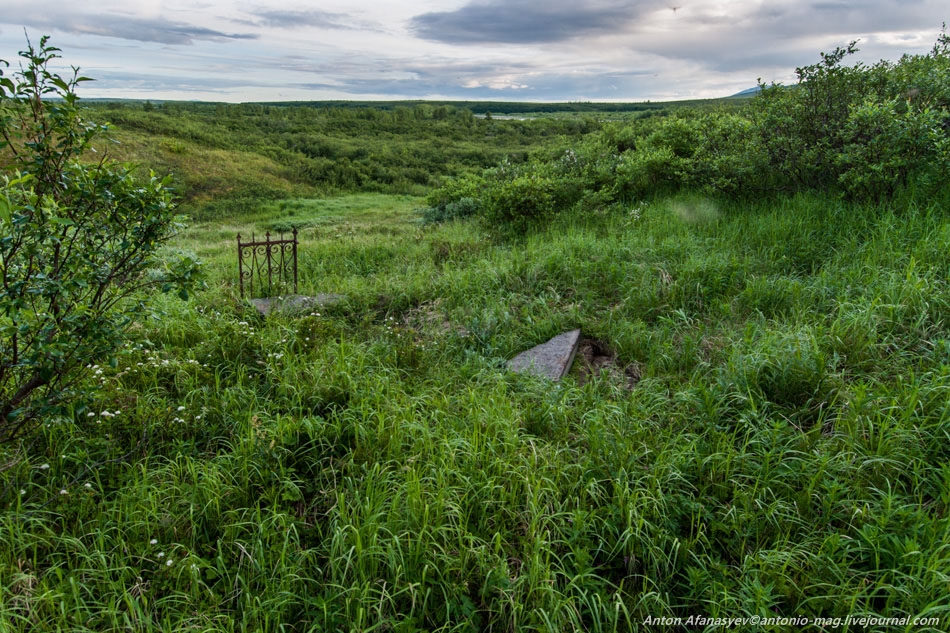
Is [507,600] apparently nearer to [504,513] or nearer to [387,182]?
[504,513]

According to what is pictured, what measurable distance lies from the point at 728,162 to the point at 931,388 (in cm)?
512

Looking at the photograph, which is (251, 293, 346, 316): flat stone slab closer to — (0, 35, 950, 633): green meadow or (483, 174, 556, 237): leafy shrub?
(0, 35, 950, 633): green meadow

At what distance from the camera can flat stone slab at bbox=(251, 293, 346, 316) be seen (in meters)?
5.62

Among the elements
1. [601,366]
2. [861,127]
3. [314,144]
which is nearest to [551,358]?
[601,366]

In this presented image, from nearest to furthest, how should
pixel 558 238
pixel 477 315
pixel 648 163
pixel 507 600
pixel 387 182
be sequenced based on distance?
pixel 507 600, pixel 477 315, pixel 558 238, pixel 648 163, pixel 387 182

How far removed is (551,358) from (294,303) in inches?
121

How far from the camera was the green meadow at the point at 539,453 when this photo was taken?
7.29 ft

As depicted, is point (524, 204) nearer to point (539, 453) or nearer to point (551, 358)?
point (551, 358)

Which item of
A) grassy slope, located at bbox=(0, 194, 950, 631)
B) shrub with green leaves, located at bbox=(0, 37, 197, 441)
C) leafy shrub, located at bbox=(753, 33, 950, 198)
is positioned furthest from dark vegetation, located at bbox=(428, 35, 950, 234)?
shrub with green leaves, located at bbox=(0, 37, 197, 441)

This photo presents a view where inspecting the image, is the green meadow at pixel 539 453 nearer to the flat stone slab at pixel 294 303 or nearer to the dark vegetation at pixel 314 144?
the flat stone slab at pixel 294 303

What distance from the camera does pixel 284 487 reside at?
290 centimetres

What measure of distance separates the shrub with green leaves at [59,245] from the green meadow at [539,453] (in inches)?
10.6

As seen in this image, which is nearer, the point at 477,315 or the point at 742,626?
the point at 742,626

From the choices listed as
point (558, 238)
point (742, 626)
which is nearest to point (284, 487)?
point (742, 626)
